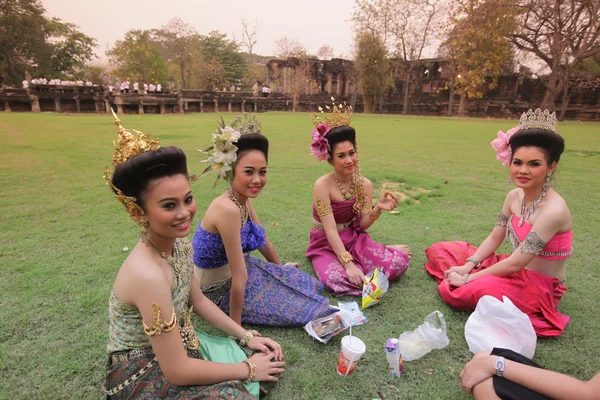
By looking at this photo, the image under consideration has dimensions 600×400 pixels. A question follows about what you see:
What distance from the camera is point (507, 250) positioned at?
418cm

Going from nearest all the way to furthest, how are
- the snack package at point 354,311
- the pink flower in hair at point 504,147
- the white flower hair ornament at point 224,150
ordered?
the white flower hair ornament at point 224,150 → the snack package at point 354,311 → the pink flower in hair at point 504,147

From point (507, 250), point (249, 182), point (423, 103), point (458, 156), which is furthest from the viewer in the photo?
point (423, 103)

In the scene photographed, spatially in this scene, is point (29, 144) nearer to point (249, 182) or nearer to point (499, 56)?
point (249, 182)

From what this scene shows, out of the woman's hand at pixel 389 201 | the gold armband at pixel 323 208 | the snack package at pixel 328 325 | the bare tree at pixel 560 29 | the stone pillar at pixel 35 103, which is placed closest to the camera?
the snack package at pixel 328 325

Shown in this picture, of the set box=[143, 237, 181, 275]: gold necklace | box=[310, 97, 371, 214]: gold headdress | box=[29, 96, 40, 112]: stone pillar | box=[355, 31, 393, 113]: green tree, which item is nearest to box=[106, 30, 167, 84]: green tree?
box=[29, 96, 40, 112]: stone pillar

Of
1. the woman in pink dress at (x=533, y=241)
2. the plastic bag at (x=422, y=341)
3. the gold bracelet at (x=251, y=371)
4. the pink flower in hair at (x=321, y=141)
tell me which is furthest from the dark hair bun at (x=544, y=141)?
the gold bracelet at (x=251, y=371)

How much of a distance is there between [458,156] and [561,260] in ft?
26.0

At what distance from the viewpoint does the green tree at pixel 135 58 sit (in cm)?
4256

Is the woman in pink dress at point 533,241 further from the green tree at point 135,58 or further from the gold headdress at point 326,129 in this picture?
the green tree at point 135,58

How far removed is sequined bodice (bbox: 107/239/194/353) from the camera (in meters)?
1.76

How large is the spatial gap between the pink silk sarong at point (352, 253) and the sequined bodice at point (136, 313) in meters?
1.59

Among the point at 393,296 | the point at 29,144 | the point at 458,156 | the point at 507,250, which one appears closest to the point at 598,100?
the point at 458,156

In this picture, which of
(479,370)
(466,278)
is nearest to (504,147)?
(466,278)

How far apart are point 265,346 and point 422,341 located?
1.09m
